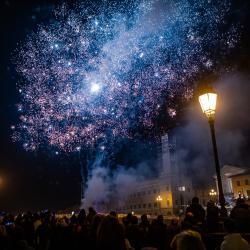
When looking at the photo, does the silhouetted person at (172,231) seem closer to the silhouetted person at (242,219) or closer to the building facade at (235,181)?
the silhouetted person at (242,219)

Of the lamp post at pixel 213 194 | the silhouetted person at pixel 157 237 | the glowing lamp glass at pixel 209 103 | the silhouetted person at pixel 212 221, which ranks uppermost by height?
the lamp post at pixel 213 194

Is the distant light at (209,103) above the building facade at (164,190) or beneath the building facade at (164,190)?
beneath

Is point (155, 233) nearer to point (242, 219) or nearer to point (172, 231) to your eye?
point (172, 231)

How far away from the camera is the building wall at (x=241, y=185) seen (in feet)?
225

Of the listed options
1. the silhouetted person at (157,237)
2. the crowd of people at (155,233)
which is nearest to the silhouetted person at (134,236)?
the crowd of people at (155,233)

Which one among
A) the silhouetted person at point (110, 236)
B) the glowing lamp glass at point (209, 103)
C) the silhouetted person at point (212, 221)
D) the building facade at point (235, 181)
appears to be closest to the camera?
the silhouetted person at point (110, 236)

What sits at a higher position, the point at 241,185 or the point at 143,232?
the point at 241,185

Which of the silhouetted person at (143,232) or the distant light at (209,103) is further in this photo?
the distant light at (209,103)

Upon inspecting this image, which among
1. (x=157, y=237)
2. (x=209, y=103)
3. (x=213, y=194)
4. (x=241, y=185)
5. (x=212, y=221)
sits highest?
(x=241, y=185)

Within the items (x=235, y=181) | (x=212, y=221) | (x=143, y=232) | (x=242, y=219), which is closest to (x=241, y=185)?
(x=235, y=181)

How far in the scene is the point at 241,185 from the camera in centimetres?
7025

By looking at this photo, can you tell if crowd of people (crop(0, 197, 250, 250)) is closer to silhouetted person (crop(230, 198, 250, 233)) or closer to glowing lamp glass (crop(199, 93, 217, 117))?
silhouetted person (crop(230, 198, 250, 233))

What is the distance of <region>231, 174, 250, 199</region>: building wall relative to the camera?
68.6 m

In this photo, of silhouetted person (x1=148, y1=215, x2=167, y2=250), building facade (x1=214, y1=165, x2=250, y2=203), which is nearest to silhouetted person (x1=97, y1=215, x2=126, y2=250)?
silhouetted person (x1=148, y1=215, x2=167, y2=250)
